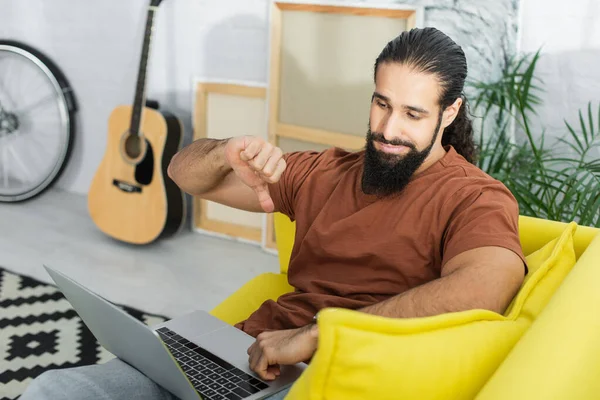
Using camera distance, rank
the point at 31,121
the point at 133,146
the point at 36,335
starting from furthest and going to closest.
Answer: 1. the point at 31,121
2. the point at 133,146
3. the point at 36,335

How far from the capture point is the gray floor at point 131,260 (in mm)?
3006

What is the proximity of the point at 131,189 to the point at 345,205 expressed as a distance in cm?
201

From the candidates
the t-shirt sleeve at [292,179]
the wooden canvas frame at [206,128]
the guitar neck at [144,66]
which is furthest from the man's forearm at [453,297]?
the guitar neck at [144,66]

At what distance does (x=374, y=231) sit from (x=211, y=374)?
44 cm

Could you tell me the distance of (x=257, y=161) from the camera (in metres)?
1.47

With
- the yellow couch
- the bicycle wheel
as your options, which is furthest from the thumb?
the bicycle wheel

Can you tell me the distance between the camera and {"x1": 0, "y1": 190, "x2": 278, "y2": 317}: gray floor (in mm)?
3006

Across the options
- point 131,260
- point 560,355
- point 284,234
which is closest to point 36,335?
point 131,260

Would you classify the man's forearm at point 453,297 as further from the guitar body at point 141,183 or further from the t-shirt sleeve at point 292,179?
the guitar body at point 141,183

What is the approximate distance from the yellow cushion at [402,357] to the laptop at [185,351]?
0.28m

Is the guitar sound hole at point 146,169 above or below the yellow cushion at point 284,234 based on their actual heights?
below

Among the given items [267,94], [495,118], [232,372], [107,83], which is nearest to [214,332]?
[232,372]

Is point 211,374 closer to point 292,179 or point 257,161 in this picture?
point 257,161

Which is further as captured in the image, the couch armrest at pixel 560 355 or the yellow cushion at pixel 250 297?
the yellow cushion at pixel 250 297
